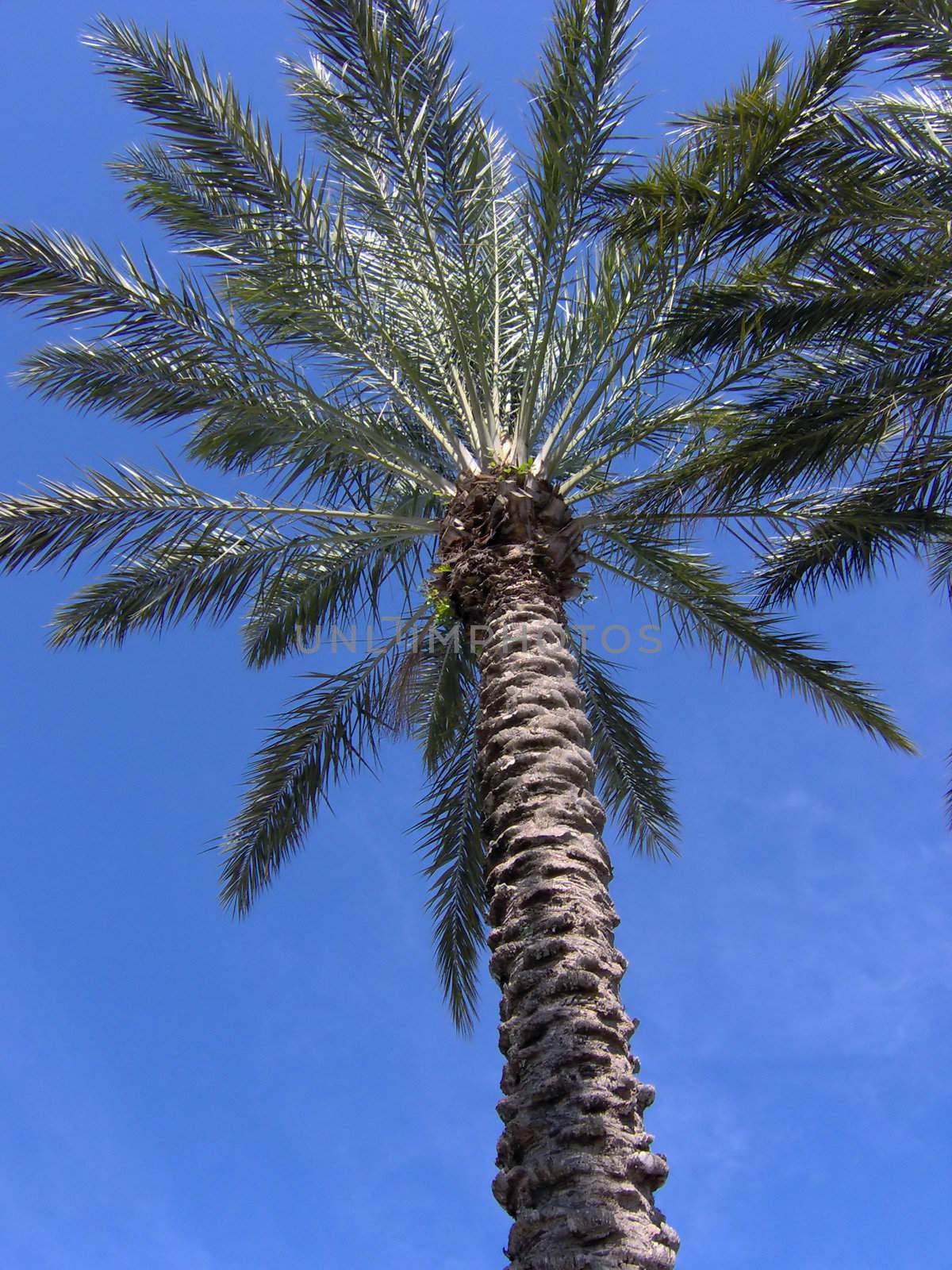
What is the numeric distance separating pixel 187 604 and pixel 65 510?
111 centimetres

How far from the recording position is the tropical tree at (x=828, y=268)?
21.4 feet

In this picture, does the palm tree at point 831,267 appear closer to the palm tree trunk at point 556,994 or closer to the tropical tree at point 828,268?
the tropical tree at point 828,268

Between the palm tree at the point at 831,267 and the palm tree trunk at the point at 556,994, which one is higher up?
the palm tree at the point at 831,267

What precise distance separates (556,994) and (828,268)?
5.00m

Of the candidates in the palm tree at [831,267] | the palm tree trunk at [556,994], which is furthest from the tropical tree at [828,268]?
the palm tree trunk at [556,994]

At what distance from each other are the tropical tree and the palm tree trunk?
209 centimetres

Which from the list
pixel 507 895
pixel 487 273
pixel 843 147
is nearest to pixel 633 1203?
pixel 507 895

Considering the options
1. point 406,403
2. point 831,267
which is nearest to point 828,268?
point 831,267

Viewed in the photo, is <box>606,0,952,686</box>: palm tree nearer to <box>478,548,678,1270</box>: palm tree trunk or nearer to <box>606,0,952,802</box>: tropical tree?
<box>606,0,952,802</box>: tropical tree

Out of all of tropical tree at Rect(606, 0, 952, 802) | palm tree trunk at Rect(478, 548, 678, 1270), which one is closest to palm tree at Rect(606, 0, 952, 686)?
tropical tree at Rect(606, 0, 952, 802)

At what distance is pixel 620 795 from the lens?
395 inches

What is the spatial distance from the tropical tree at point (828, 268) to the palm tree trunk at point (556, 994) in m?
2.09

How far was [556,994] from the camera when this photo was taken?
4441 mm

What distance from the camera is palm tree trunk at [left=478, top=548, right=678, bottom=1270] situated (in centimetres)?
377
